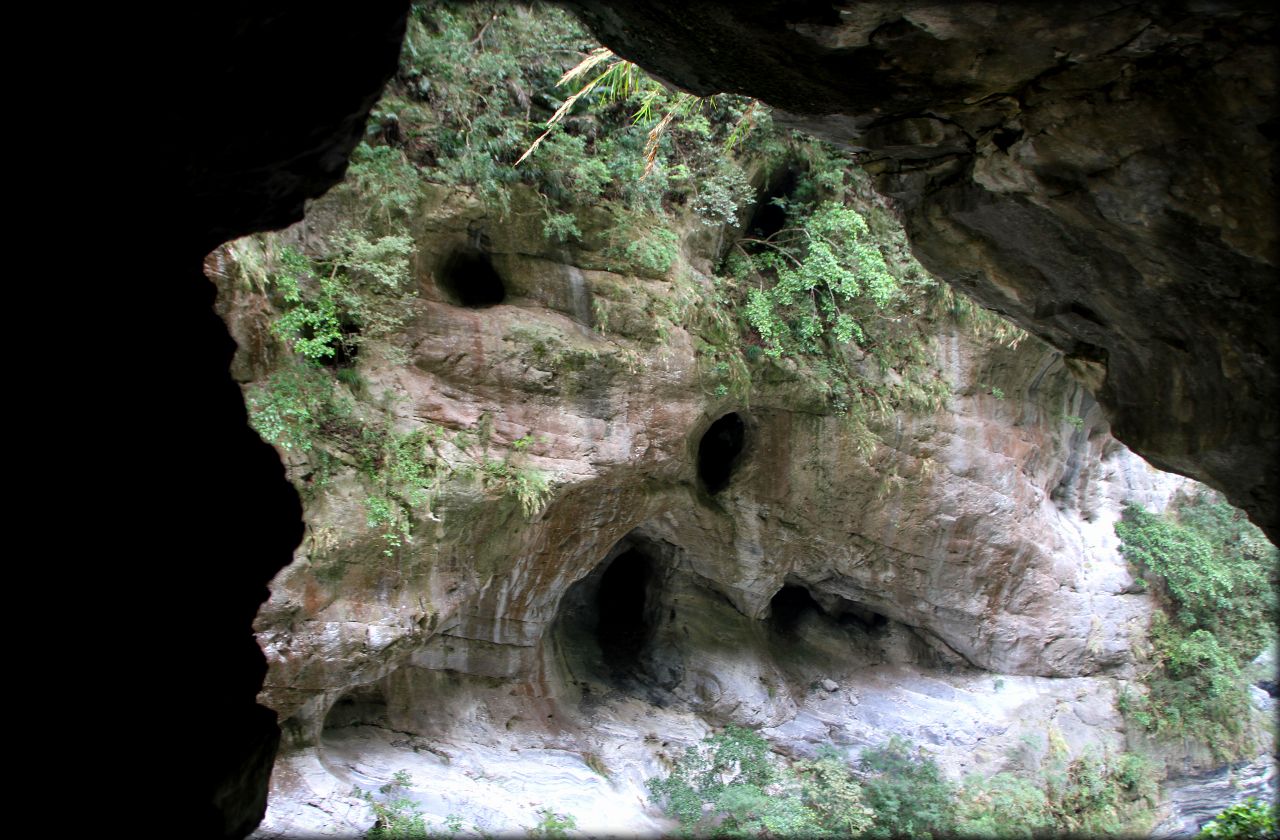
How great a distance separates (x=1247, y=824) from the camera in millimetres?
6109

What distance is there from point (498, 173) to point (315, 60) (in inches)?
202

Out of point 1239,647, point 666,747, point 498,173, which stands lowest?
point 666,747

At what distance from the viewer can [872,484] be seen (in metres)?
10.9

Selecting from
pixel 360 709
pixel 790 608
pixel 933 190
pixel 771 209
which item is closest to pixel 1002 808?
pixel 790 608

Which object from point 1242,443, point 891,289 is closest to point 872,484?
point 891,289

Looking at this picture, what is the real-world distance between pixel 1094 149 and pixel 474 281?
6927 millimetres

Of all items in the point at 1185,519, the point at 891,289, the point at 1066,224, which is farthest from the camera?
the point at 1185,519

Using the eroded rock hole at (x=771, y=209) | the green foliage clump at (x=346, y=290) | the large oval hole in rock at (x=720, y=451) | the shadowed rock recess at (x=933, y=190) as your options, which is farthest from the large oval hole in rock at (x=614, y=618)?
the green foliage clump at (x=346, y=290)

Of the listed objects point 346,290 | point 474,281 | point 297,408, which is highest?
point 474,281

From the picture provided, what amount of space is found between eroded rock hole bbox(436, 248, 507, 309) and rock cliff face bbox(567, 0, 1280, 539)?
489 centimetres

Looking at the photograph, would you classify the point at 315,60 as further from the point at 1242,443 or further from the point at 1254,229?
the point at 1242,443

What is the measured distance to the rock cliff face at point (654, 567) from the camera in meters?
7.36

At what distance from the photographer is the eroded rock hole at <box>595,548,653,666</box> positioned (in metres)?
12.4

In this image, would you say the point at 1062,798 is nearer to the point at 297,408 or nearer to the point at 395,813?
the point at 395,813
